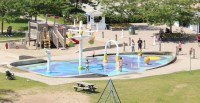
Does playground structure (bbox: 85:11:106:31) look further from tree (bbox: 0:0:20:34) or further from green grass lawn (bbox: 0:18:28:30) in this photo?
tree (bbox: 0:0:20:34)

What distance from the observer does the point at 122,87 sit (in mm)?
28016

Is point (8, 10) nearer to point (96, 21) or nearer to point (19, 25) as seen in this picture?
point (19, 25)

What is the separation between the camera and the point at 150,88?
2755 cm

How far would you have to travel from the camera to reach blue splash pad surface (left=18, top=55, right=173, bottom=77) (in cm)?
3612

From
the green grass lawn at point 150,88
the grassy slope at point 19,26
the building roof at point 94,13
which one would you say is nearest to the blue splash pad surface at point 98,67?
the green grass lawn at point 150,88

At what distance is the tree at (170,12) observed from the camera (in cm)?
5206

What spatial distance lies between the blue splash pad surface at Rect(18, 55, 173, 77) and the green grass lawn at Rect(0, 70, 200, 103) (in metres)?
4.87

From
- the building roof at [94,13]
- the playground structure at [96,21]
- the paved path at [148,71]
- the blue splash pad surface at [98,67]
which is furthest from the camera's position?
the building roof at [94,13]

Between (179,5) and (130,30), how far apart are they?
24.6 ft

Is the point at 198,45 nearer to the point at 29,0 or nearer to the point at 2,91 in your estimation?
the point at 29,0

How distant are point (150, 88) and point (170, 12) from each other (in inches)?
1007

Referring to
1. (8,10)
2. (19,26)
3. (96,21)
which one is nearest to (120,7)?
(96,21)

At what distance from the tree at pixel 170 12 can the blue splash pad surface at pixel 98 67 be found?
33.0ft

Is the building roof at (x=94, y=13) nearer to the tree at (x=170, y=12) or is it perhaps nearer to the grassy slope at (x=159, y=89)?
the tree at (x=170, y=12)
